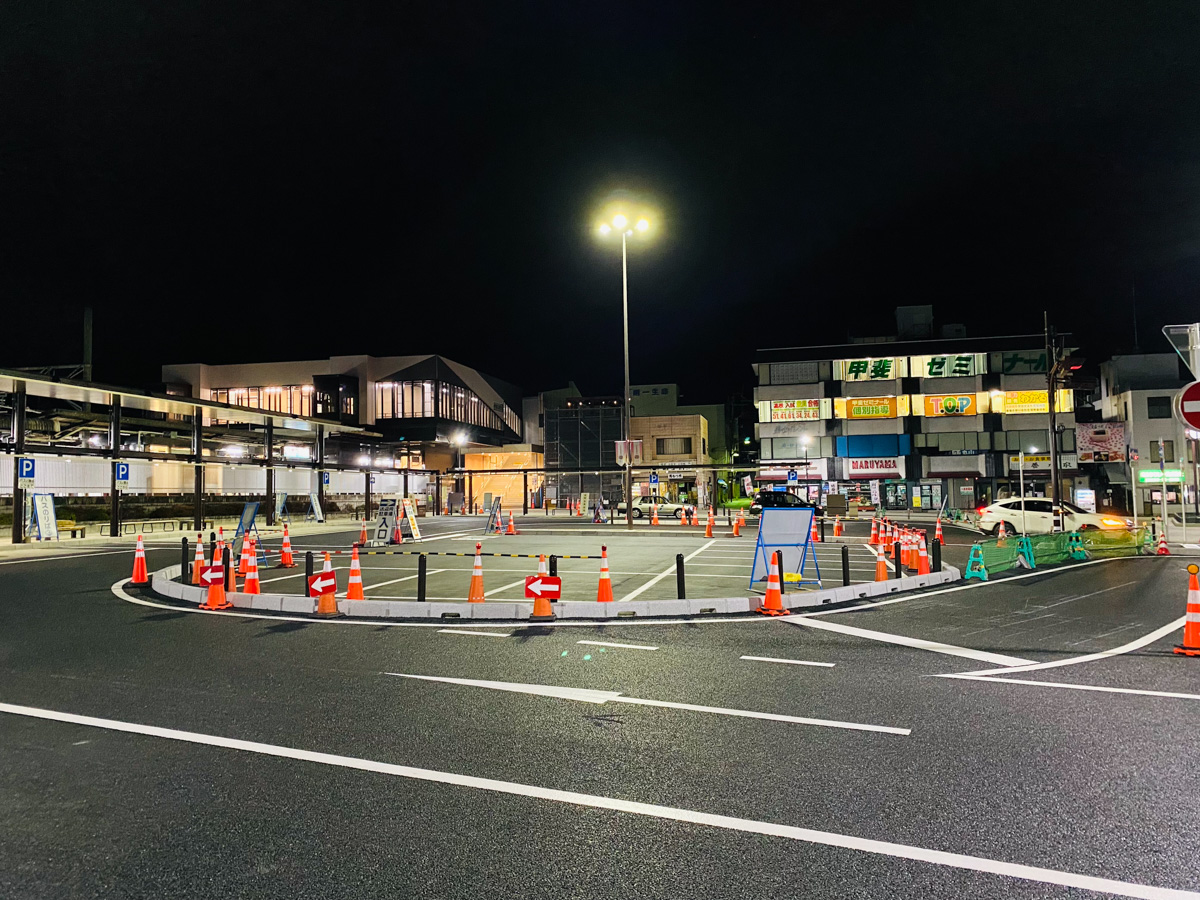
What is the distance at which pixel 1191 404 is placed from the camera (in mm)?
7367

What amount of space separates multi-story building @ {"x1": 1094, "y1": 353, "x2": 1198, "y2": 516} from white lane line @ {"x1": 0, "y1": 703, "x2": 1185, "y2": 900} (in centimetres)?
6147

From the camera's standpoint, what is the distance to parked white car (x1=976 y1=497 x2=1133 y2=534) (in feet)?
77.3

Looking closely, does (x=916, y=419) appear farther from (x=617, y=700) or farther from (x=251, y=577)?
(x=617, y=700)

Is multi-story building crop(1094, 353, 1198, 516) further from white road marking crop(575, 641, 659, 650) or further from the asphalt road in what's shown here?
white road marking crop(575, 641, 659, 650)

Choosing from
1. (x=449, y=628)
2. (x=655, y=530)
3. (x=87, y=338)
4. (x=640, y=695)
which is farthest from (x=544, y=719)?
(x=87, y=338)

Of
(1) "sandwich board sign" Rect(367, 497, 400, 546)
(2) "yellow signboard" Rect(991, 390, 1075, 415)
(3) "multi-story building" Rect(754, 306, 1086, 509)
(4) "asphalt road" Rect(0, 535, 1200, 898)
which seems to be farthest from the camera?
(3) "multi-story building" Rect(754, 306, 1086, 509)

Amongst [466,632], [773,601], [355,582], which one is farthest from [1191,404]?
[355,582]

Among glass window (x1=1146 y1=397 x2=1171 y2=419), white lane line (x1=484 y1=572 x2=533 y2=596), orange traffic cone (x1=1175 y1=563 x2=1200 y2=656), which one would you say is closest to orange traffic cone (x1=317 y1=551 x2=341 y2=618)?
white lane line (x1=484 y1=572 x2=533 y2=596)

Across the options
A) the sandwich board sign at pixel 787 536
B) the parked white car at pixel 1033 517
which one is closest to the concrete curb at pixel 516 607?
the sandwich board sign at pixel 787 536

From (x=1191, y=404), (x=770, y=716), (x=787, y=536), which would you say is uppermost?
(x=1191, y=404)

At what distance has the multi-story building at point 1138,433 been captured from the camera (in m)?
53.9

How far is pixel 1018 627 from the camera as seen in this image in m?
9.59

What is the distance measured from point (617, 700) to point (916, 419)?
190 feet

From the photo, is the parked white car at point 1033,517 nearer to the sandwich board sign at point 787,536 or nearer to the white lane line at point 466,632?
the sandwich board sign at point 787,536
